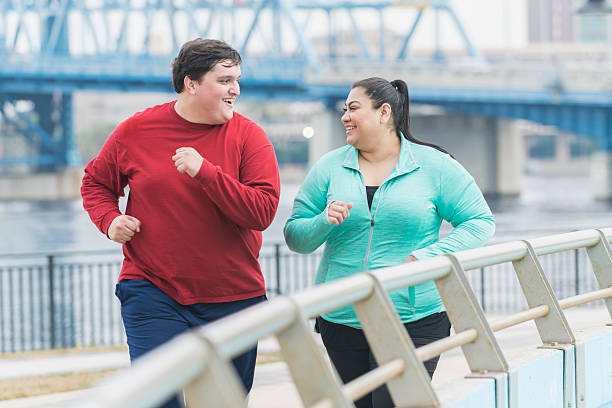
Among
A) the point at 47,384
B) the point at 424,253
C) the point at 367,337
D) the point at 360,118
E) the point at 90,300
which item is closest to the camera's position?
the point at 367,337

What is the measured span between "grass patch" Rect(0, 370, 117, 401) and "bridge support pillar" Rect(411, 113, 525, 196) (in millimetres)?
48248

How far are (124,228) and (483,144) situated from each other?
5254cm

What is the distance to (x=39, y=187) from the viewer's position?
69000 millimetres

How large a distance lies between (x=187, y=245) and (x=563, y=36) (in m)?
180

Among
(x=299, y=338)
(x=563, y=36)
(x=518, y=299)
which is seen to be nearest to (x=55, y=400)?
(x=299, y=338)

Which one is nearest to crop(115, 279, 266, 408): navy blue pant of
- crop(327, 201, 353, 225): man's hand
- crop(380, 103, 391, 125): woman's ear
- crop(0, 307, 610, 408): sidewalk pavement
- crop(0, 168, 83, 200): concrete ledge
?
crop(327, 201, 353, 225): man's hand

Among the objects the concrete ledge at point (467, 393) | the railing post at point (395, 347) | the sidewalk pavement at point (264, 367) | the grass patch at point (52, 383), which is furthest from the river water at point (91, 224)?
the railing post at point (395, 347)

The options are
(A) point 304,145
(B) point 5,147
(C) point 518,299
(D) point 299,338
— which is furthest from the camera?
(A) point 304,145

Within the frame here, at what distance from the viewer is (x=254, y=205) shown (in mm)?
3535

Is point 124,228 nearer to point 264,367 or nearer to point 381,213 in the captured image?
point 381,213

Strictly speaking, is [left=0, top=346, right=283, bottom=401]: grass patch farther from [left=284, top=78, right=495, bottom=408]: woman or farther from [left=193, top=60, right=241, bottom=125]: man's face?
[left=193, top=60, right=241, bottom=125]: man's face

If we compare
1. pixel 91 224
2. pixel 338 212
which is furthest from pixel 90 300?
pixel 91 224

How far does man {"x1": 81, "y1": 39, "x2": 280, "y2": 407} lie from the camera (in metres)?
3.61

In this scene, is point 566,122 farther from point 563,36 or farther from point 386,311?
point 563,36
